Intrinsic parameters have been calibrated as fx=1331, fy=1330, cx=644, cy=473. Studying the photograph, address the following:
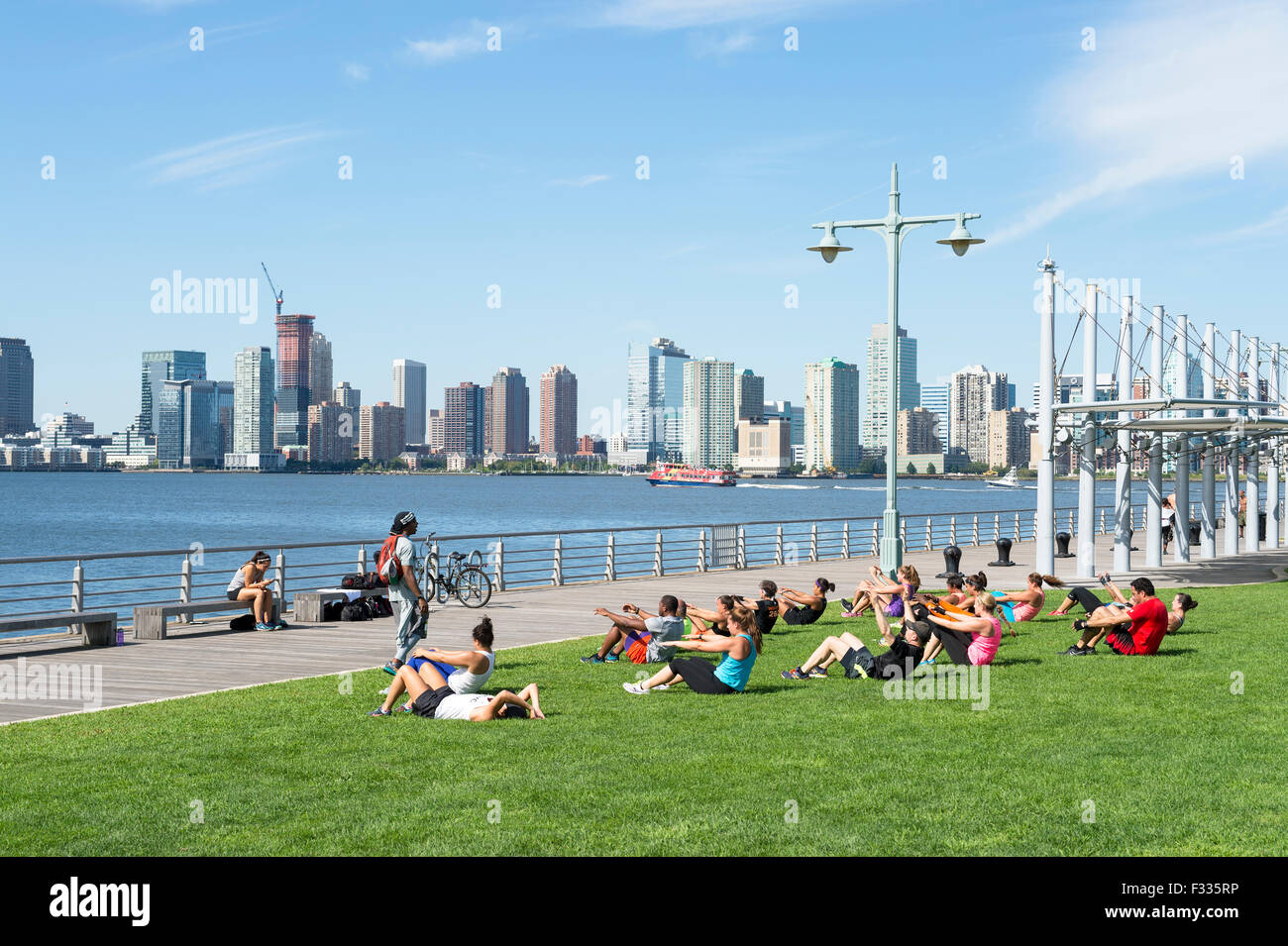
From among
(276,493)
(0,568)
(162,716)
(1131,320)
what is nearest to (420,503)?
(276,493)

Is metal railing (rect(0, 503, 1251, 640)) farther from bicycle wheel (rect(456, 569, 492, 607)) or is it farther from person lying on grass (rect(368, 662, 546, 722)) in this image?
person lying on grass (rect(368, 662, 546, 722))

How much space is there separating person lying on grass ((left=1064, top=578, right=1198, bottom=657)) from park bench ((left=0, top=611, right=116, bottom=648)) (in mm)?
12177

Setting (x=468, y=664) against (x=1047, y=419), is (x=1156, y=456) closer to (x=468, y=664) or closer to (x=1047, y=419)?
(x=1047, y=419)

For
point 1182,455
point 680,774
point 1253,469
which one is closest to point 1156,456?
point 1182,455

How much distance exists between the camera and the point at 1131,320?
3147 centimetres

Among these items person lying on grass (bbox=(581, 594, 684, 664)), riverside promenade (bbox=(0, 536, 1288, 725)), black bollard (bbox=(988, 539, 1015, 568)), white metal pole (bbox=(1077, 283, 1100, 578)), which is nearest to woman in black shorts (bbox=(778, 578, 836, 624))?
riverside promenade (bbox=(0, 536, 1288, 725))

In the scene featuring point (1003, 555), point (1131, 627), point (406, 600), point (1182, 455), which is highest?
point (1182, 455)

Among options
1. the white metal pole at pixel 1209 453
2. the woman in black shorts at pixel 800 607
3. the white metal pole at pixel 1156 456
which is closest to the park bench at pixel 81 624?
the woman in black shorts at pixel 800 607

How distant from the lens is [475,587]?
23172 mm

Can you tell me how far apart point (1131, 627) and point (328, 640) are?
10516 mm

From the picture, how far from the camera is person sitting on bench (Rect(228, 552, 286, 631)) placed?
19359 millimetres

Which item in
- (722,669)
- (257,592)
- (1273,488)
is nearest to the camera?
(722,669)
